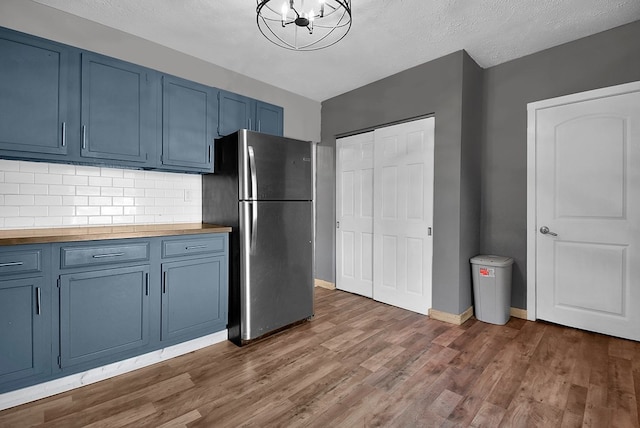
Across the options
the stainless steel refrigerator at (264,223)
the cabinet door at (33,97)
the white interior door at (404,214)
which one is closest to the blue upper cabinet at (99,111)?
the cabinet door at (33,97)

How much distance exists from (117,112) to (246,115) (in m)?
1.21

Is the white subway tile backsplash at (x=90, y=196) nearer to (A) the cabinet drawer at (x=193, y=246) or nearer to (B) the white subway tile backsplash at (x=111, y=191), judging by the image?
(B) the white subway tile backsplash at (x=111, y=191)

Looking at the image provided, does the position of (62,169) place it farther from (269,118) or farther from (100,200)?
(269,118)

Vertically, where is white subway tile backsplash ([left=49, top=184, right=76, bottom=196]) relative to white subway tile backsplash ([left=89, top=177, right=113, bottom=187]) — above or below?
below

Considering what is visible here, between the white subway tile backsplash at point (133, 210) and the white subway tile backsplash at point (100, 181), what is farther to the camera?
the white subway tile backsplash at point (133, 210)

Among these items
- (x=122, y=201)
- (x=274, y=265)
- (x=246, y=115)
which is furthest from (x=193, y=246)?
(x=246, y=115)

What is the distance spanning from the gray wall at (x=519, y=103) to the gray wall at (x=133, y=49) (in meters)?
2.37

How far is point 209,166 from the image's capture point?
2.90 meters

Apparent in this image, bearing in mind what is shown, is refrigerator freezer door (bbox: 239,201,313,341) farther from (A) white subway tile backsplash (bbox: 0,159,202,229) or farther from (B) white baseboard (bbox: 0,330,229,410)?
(A) white subway tile backsplash (bbox: 0,159,202,229)

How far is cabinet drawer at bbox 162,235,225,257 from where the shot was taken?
91.9 inches

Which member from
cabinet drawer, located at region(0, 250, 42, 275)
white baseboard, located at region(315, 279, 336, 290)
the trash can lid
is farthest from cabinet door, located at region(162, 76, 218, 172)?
the trash can lid

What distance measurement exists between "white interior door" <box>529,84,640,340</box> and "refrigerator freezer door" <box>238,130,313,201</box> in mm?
2355

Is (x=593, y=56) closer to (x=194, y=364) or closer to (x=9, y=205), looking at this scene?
(x=194, y=364)

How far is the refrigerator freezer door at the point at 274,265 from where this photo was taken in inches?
100
